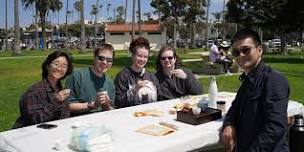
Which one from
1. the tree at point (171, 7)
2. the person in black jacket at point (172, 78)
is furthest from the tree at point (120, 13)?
the person in black jacket at point (172, 78)

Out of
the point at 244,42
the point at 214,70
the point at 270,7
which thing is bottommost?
the point at 214,70

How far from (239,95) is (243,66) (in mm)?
223

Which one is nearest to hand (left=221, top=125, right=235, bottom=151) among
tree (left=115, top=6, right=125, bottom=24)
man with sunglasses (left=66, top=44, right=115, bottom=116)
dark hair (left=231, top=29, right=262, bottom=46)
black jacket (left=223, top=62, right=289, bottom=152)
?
black jacket (left=223, top=62, right=289, bottom=152)

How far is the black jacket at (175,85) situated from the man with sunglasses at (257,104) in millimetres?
2268

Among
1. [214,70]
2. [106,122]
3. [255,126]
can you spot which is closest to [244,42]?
[255,126]

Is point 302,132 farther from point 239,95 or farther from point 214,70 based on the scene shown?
point 214,70

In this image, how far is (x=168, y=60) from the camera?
5.57 metres

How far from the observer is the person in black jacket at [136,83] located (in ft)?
17.3

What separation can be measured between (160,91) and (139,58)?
579mm

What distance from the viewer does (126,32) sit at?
225 ft

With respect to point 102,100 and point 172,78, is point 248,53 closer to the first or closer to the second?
point 102,100

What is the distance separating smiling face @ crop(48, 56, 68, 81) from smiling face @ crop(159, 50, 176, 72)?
145 cm

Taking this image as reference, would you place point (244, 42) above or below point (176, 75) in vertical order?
above

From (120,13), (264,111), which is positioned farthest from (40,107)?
(120,13)
